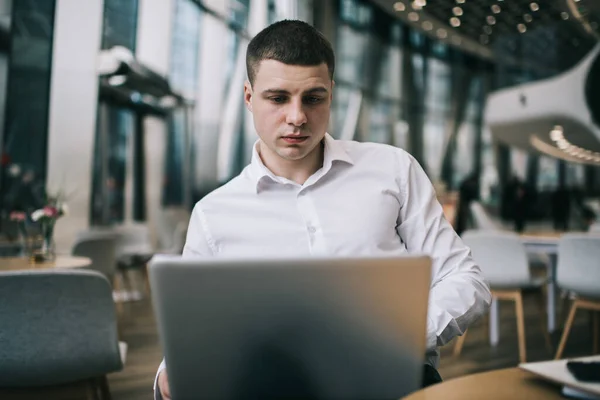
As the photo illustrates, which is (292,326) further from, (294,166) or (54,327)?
(54,327)

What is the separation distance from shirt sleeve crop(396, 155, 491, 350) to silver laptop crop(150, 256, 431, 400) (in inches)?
14.8

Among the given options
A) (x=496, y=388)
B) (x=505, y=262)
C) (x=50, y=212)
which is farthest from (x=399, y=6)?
(x=496, y=388)

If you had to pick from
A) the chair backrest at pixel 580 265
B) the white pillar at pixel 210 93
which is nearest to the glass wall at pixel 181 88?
the white pillar at pixel 210 93

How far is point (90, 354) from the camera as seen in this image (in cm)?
205

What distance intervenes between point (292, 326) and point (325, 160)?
85 centimetres

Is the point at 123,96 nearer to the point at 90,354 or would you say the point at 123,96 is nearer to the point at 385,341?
the point at 90,354

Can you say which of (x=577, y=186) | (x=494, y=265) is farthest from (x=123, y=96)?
(x=577, y=186)

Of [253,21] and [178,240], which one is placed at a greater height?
[253,21]

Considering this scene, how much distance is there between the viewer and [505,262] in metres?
4.28

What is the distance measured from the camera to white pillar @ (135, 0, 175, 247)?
27.0 ft

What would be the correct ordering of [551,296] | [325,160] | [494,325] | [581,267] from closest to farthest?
1. [325,160]
2. [581,267]
3. [494,325]
4. [551,296]

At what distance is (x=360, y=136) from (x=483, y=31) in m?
3.39

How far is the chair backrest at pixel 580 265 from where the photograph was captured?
3896mm

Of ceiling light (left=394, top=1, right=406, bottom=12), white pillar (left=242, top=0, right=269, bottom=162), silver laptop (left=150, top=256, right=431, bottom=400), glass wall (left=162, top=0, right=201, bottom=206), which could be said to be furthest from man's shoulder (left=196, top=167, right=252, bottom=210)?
ceiling light (left=394, top=1, right=406, bottom=12)
